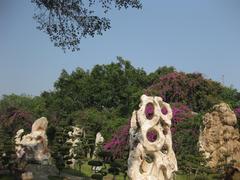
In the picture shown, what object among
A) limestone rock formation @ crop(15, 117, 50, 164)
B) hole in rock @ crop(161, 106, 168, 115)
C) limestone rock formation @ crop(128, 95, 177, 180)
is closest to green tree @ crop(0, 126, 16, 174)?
limestone rock formation @ crop(15, 117, 50, 164)

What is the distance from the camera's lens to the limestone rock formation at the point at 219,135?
73.6ft

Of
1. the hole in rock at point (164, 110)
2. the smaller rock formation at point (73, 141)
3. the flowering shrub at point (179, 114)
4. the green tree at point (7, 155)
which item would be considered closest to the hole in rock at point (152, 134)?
the hole in rock at point (164, 110)

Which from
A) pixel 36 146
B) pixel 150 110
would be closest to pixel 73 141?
pixel 36 146

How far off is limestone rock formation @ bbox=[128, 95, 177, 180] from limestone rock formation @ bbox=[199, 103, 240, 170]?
9282 millimetres

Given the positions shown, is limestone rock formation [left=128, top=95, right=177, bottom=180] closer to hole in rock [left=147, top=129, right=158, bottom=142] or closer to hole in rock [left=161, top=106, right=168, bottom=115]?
hole in rock [left=147, top=129, right=158, bottom=142]

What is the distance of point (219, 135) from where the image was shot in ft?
74.6

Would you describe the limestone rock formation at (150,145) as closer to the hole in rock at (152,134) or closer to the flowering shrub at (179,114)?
the hole in rock at (152,134)

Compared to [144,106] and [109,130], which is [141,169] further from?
[109,130]

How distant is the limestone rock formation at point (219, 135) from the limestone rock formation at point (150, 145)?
9282 mm

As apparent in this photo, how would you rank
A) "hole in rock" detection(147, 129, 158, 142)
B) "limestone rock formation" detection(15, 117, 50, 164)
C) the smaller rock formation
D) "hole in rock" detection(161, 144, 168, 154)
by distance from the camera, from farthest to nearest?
the smaller rock formation < "limestone rock formation" detection(15, 117, 50, 164) < "hole in rock" detection(161, 144, 168, 154) < "hole in rock" detection(147, 129, 158, 142)

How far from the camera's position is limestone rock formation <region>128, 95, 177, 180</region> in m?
12.8

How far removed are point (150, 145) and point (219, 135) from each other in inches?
416

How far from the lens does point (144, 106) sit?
43.0 feet

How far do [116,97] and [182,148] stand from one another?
17.0 m
